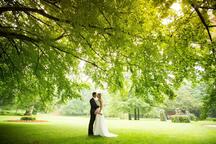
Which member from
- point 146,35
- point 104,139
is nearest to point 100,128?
point 104,139

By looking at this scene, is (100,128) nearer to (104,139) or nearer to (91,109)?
(91,109)

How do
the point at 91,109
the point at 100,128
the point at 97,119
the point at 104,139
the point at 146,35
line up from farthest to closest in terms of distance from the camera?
the point at 91,109 < the point at 97,119 < the point at 100,128 < the point at 104,139 < the point at 146,35

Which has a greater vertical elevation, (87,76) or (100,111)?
(87,76)

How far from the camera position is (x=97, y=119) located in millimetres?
13188

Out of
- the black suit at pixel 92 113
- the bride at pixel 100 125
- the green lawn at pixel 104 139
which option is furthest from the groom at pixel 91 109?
the green lawn at pixel 104 139

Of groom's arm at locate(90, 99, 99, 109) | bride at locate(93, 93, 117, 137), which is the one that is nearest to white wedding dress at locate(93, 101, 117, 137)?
bride at locate(93, 93, 117, 137)

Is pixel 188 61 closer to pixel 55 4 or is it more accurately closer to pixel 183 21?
pixel 183 21

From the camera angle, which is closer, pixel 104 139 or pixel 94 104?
pixel 104 139

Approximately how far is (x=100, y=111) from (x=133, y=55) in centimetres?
476

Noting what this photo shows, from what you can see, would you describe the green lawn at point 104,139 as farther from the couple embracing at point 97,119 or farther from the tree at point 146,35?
the tree at point 146,35

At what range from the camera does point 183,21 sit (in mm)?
9641

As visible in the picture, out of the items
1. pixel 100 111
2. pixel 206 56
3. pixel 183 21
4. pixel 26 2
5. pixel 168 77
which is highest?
pixel 26 2

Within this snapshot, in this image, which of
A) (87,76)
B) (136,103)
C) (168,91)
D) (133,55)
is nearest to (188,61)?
(168,91)

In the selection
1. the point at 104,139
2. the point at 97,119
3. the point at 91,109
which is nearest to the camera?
the point at 104,139
